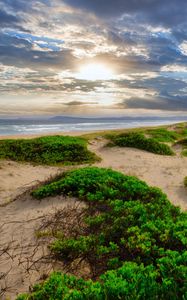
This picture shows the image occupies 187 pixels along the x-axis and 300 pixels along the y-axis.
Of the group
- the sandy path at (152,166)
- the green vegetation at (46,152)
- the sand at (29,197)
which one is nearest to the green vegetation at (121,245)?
the sand at (29,197)

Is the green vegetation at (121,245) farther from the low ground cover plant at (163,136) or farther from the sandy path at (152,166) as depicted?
the low ground cover plant at (163,136)

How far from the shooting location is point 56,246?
6.83m

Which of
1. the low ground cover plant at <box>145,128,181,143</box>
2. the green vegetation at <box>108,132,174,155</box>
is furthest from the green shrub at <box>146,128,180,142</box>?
the green vegetation at <box>108,132,174,155</box>

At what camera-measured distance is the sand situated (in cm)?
630

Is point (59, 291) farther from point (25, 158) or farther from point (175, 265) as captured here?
point (25, 158)

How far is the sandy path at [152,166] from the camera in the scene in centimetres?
1402

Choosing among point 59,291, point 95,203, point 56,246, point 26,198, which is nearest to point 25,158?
point 26,198

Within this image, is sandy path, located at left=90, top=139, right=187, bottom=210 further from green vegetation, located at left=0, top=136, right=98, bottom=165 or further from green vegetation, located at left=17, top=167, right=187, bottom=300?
green vegetation, located at left=17, top=167, right=187, bottom=300

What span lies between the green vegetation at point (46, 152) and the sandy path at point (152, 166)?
133 cm

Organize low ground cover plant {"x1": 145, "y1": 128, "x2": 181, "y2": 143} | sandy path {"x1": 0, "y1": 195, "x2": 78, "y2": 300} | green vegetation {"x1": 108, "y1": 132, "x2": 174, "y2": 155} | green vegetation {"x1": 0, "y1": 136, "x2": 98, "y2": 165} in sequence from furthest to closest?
low ground cover plant {"x1": 145, "y1": 128, "x2": 181, "y2": 143} < green vegetation {"x1": 108, "y1": 132, "x2": 174, "y2": 155} < green vegetation {"x1": 0, "y1": 136, "x2": 98, "y2": 165} < sandy path {"x1": 0, "y1": 195, "x2": 78, "y2": 300}

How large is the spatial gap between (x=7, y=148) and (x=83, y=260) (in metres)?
14.3

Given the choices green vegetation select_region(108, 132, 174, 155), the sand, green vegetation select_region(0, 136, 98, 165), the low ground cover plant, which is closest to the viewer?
the sand

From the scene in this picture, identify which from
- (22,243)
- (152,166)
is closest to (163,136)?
(152,166)

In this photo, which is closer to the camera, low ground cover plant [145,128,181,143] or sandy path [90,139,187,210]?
sandy path [90,139,187,210]
